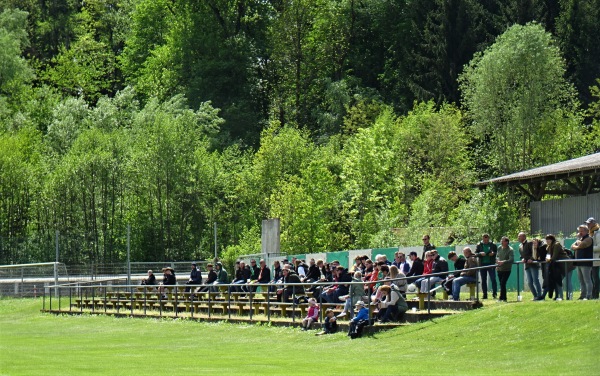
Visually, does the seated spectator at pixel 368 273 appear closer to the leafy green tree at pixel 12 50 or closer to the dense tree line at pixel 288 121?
the dense tree line at pixel 288 121

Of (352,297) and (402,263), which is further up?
(402,263)

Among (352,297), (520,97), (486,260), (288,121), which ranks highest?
(288,121)

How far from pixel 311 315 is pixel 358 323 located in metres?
3.57

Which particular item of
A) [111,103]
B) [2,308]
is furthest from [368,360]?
[111,103]

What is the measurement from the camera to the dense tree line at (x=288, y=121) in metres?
73.9

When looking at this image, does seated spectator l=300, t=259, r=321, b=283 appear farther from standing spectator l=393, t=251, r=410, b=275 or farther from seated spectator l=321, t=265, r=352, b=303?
standing spectator l=393, t=251, r=410, b=275

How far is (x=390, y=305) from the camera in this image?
29.4 m

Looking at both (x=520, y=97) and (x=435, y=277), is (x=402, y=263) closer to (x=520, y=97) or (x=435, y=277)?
(x=435, y=277)

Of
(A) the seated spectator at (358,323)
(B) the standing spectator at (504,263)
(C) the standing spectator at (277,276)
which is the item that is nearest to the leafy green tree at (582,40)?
(C) the standing spectator at (277,276)

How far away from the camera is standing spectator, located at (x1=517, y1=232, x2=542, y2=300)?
89.8 feet

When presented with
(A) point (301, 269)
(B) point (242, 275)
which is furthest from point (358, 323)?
(B) point (242, 275)

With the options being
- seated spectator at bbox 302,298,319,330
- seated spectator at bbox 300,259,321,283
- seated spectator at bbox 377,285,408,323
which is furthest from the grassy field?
seated spectator at bbox 300,259,321,283

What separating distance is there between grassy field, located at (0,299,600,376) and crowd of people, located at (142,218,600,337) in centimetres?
89

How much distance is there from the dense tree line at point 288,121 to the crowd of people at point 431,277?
25.7 metres
